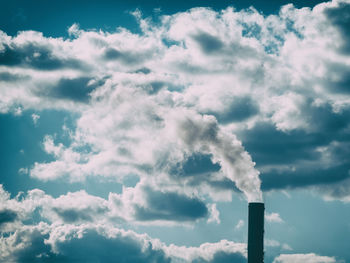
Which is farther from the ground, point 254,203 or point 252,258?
point 254,203

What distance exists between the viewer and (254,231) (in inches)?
2109

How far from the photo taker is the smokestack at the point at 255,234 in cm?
5366

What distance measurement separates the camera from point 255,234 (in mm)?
53562

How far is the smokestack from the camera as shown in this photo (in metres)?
53.7

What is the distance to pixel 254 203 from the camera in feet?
178

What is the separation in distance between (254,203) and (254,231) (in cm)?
248

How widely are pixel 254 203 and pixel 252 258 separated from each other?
191 inches

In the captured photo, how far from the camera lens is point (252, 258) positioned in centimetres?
5369

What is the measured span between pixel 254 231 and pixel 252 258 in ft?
7.94
